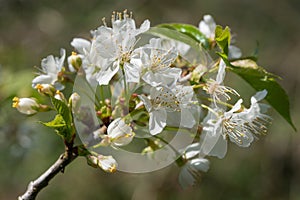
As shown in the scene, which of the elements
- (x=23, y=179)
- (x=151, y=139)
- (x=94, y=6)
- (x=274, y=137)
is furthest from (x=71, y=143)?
(x=94, y=6)

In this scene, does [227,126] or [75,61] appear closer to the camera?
[227,126]

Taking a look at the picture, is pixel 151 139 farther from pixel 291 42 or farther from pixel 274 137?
pixel 291 42

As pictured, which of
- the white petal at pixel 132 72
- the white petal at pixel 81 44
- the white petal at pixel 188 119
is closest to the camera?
the white petal at pixel 132 72

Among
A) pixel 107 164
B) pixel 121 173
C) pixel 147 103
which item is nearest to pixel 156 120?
pixel 147 103

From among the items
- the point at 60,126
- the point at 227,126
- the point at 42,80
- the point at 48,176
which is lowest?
the point at 227,126

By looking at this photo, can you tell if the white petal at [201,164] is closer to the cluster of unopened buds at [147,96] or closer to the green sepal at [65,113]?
the cluster of unopened buds at [147,96]

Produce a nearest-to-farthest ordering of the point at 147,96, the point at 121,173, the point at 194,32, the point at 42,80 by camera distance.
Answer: the point at 147,96 → the point at 42,80 → the point at 194,32 → the point at 121,173

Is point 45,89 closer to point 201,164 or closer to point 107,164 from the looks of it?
point 107,164

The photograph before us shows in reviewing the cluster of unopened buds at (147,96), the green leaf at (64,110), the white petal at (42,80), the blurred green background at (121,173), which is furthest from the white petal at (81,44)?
the blurred green background at (121,173)

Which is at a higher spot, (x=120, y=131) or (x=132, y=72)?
(x=132, y=72)
